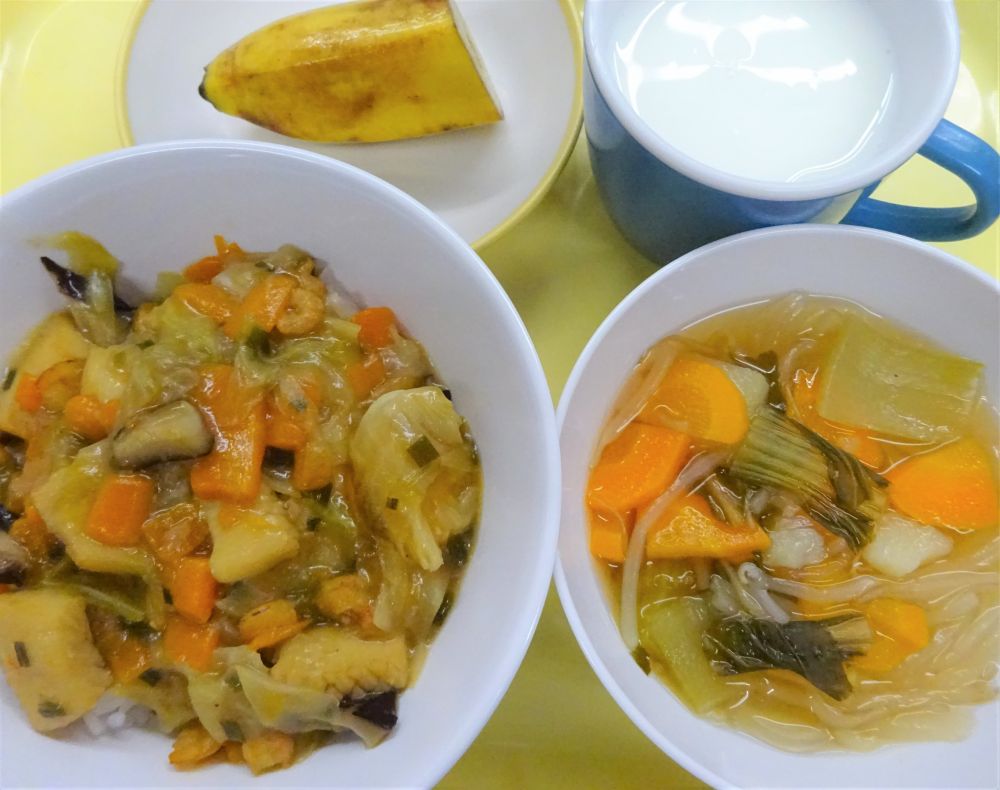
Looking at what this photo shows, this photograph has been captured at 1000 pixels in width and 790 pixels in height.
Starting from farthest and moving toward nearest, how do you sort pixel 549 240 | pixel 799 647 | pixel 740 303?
pixel 549 240 → pixel 740 303 → pixel 799 647

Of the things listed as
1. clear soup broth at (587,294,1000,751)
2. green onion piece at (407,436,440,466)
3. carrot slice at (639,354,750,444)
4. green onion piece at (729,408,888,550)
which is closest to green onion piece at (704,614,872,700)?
clear soup broth at (587,294,1000,751)

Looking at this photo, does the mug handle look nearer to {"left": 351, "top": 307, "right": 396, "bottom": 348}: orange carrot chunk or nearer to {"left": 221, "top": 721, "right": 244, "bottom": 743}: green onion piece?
{"left": 351, "top": 307, "right": 396, "bottom": 348}: orange carrot chunk

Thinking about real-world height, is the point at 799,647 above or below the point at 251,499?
below

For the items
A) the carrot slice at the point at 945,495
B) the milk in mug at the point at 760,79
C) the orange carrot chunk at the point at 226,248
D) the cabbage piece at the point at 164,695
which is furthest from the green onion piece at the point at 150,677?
the carrot slice at the point at 945,495

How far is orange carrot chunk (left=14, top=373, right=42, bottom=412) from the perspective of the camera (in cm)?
87

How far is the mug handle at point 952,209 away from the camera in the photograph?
958 millimetres

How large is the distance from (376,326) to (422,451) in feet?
0.62

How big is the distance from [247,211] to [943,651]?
1.08 metres

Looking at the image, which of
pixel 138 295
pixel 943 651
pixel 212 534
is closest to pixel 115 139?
pixel 138 295

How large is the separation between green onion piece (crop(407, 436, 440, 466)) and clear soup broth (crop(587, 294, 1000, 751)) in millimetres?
308

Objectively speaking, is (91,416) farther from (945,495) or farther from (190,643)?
(945,495)

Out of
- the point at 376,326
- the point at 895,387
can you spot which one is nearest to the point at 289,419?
the point at 376,326

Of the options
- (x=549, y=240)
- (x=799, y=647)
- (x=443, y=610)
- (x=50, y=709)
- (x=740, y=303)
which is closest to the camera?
(x=50, y=709)

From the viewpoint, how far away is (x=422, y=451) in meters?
0.83
